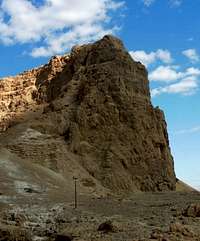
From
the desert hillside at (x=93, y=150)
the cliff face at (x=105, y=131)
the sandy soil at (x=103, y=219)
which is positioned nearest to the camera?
the sandy soil at (x=103, y=219)

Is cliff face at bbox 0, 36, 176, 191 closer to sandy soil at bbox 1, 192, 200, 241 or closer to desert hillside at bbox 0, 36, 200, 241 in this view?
desert hillside at bbox 0, 36, 200, 241

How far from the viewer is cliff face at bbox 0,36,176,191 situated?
5381 cm

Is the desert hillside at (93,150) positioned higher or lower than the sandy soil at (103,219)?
higher

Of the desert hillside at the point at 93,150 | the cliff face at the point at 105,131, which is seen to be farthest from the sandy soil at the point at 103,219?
the cliff face at the point at 105,131

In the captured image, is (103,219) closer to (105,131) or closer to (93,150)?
(93,150)

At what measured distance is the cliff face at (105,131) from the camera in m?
53.8

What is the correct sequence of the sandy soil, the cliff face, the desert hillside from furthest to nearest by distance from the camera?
the cliff face < the desert hillside < the sandy soil

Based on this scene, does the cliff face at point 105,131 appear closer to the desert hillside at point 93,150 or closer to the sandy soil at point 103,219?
the desert hillside at point 93,150

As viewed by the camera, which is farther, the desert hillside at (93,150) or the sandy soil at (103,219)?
the desert hillside at (93,150)

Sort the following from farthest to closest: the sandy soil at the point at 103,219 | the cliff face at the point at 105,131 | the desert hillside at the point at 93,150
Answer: the cliff face at the point at 105,131, the desert hillside at the point at 93,150, the sandy soil at the point at 103,219

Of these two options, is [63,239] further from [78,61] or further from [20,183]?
[78,61]

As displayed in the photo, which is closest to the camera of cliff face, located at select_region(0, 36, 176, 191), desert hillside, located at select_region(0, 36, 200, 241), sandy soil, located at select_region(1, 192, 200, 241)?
sandy soil, located at select_region(1, 192, 200, 241)

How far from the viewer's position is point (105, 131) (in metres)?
57.9

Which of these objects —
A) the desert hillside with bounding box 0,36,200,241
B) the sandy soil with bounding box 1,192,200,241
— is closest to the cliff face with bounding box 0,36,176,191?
the desert hillside with bounding box 0,36,200,241
